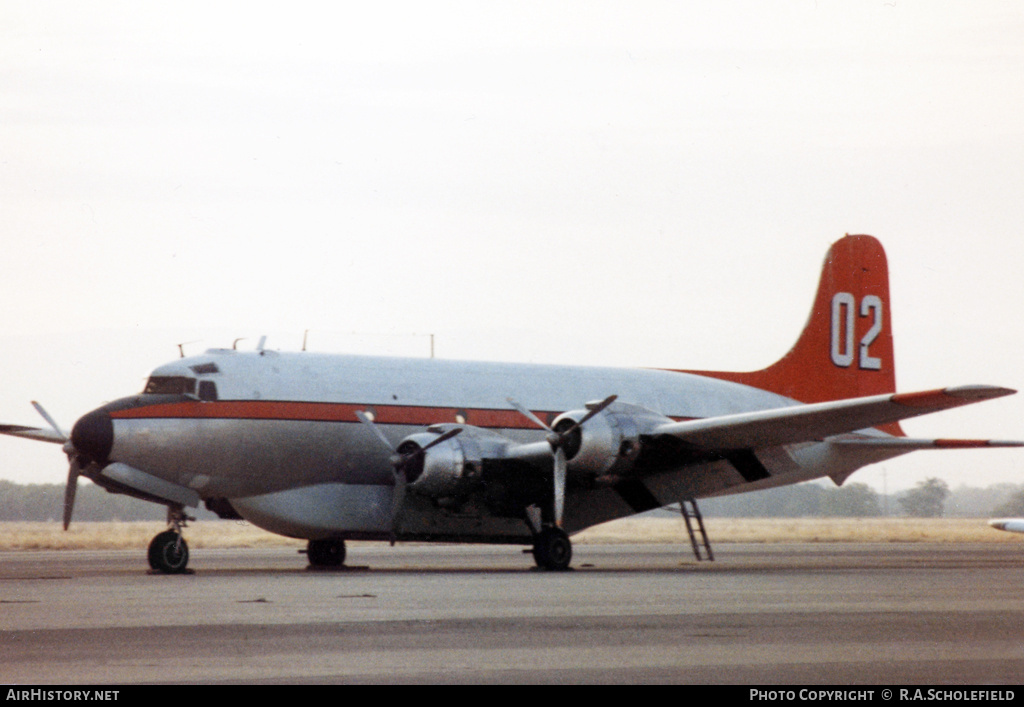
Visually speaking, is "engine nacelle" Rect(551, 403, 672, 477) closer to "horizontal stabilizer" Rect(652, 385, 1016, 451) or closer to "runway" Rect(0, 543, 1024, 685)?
"horizontal stabilizer" Rect(652, 385, 1016, 451)

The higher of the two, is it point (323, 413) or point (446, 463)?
point (323, 413)

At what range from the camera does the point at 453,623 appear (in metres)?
11.9

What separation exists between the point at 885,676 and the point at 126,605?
846 centimetres

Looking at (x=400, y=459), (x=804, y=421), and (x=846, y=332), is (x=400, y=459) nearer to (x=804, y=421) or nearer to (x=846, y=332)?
(x=804, y=421)

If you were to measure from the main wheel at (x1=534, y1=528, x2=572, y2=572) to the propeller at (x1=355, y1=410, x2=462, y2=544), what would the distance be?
2216mm

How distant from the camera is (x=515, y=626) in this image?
38.1ft

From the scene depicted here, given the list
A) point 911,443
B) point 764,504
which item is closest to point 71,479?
point 911,443

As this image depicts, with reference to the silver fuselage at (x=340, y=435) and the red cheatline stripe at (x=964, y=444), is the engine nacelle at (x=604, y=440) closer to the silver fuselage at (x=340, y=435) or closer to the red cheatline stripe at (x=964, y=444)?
the silver fuselage at (x=340, y=435)

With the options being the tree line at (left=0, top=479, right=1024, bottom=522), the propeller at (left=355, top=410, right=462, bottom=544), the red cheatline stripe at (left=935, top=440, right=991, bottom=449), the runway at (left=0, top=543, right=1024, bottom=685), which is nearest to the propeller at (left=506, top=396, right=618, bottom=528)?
the runway at (left=0, top=543, right=1024, bottom=685)

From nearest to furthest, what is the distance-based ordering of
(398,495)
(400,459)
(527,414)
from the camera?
1. (400,459)
2. (398,495)
3. (527,414)

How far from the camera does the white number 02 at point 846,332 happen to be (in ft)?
92.1

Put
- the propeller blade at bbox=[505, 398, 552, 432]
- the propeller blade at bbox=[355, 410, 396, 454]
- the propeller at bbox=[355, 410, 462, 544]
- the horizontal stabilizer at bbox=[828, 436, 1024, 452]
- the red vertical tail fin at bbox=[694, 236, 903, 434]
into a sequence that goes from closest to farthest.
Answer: the propeller at bbox=[355, 410, 462, 544] < the propeller blade at bbox=[355, 410, 396, 454] < the propeller blade at bbox=[505, 398, 552, 432] < the horizontal stabilizer at bbox=[828, 436, 1024, 452] < the red vertical tail fin at bbox=[694, 236, 903, 434]

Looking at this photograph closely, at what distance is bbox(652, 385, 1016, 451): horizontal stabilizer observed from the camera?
19656mm

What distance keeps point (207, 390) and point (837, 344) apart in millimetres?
13352
